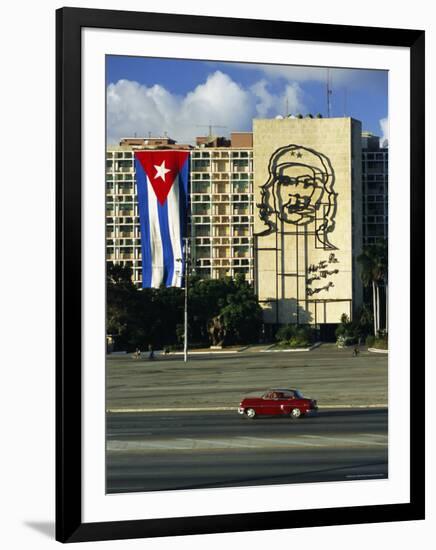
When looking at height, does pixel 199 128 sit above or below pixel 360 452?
above

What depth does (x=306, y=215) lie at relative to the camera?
1074 centimetres

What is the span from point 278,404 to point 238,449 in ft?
1.54

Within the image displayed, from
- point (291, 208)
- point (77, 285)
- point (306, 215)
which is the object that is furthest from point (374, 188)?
point (77, 285)

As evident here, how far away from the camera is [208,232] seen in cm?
1052

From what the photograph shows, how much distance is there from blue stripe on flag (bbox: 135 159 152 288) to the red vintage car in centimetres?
126

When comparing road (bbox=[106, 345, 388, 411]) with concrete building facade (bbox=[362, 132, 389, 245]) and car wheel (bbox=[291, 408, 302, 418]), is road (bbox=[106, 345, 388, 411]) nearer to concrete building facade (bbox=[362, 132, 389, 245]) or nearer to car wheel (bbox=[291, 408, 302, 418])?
car wheel (bbox=[291, 408, 302, 418])

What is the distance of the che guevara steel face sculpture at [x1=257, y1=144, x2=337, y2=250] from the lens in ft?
34.8

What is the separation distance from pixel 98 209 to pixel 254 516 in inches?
103

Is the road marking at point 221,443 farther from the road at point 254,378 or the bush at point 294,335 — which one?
the bush at point 294,335

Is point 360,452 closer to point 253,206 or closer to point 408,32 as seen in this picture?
point 253,206

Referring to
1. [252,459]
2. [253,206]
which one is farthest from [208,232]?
[252,459]

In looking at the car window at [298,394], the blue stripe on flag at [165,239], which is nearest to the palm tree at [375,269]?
the car window at [298,394]

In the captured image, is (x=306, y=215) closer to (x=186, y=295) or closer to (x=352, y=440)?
(x=186, y=295)

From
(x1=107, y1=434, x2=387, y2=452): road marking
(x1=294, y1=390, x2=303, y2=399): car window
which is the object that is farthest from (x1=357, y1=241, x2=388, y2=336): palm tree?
(x1=107, y1=434, x2=387, y2=452): road marking
